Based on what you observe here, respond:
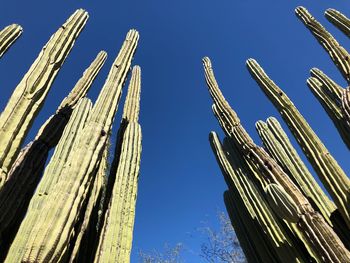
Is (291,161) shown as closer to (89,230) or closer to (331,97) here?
(331,97)

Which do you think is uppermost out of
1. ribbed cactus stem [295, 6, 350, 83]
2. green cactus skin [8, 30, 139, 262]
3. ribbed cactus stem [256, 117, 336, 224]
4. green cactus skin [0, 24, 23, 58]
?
ribbed cactus stem [295, 6, 350, 83]

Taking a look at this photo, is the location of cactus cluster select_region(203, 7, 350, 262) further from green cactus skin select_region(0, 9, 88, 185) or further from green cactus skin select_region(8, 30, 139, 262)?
green cactus skin select_region(0, 9, 88, 185)

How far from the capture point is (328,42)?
6.10m

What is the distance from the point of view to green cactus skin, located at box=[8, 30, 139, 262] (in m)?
2.72

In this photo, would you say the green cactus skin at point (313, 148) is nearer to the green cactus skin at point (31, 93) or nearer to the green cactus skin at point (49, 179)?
the green cactus skin at point (49, 179)

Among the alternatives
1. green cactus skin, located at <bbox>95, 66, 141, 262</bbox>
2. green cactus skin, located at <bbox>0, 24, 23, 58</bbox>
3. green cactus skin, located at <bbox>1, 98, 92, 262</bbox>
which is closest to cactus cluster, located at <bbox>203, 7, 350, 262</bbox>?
green cactus skin, located at <bbox>95, 66, 141, 262</bbox>

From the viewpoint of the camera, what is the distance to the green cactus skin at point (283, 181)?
371 cm

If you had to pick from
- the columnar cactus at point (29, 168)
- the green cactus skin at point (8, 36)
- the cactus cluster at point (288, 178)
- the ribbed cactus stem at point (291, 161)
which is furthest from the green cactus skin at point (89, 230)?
the ribbed cactus stem at point (291, 161)

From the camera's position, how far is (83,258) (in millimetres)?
4027

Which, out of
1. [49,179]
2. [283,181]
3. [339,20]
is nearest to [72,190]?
[49,179]

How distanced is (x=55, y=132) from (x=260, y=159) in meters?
2.72

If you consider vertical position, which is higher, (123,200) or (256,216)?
(256,216)

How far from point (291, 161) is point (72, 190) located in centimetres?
333

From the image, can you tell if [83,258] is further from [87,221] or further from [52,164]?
[52,164]
